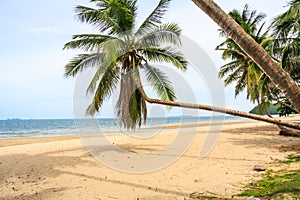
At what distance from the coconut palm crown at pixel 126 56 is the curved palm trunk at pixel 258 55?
5.73 meters

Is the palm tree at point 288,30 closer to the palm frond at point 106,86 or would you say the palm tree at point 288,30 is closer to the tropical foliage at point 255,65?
the tropical foliage at point 255,65

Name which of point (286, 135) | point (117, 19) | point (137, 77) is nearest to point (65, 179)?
point (137, 77)

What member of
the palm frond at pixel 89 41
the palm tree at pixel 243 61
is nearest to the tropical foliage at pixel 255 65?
the palm tree at pixel 243 61

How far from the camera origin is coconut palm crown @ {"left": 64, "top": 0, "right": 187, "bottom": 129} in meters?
10.3

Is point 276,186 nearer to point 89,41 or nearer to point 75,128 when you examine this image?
point 89,41

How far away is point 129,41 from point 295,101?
7.70 metres

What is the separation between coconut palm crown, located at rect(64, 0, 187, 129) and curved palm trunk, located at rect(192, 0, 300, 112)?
573 centimetres

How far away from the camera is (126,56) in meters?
10.1

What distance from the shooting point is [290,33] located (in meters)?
11.8

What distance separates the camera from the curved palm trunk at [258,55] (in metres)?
3.92

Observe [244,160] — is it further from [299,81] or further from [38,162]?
[299,81]

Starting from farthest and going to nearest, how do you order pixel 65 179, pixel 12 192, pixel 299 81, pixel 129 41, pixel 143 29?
pixel 299 81 < pixel 143 29 < pixel 129 41 < pixel 65 179 < pixel 12 192

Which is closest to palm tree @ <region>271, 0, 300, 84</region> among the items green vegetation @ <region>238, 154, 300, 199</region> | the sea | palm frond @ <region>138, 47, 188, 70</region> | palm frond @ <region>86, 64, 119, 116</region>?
palm frond @ <region>138, 47, 188, 70</region>

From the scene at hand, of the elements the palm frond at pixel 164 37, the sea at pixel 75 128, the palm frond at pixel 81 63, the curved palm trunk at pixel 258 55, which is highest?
the palm frond at pixel 164 37
